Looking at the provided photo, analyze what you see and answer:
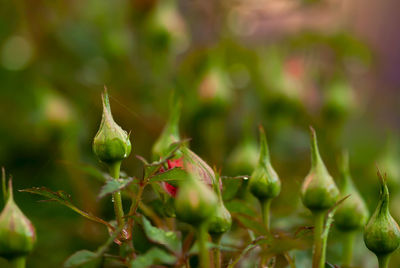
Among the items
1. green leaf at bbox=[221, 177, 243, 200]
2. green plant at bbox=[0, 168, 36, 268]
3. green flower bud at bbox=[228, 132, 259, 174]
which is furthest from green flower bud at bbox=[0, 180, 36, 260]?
green flower bud at bbox=[228, 132, 259, 174]

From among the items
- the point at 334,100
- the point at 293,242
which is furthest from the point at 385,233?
the point at 334,100

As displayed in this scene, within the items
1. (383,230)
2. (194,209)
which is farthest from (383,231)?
(194,209)

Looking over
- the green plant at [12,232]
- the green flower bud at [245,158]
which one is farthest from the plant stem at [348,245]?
the green plant at [12,232]

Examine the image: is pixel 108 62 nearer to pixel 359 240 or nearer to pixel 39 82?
pixel 39 82

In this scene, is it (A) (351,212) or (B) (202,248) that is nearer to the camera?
(B) (202,248)

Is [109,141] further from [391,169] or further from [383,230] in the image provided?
[391,169]

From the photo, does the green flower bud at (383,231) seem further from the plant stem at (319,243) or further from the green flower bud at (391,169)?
the green flower bud at (391,169)
